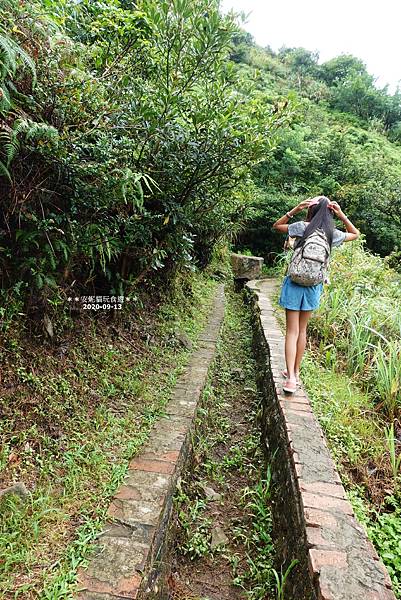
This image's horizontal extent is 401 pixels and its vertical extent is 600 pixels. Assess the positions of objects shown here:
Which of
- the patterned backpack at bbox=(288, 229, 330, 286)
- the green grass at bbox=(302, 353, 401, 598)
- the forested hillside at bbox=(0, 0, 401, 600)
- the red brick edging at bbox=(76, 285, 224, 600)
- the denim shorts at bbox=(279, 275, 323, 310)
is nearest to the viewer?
the red brick edging at bbox=(76, 285, 224, 600)

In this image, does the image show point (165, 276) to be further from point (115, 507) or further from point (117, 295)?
point (115, 507)

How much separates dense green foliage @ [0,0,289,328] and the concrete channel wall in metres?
1.60

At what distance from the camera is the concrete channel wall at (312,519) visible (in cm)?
129

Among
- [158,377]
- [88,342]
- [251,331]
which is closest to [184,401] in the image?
[158,377]

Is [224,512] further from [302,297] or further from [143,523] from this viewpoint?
[302,297]

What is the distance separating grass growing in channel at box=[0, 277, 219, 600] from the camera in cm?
130

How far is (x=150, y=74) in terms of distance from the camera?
2.76m

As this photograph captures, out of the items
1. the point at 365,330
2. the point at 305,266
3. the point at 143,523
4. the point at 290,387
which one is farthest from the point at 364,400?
the point at 143,523

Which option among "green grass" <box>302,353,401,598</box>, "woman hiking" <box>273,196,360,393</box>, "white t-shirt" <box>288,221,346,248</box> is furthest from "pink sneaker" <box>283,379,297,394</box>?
"white t-shirt" <box>288,221,346,248</box>

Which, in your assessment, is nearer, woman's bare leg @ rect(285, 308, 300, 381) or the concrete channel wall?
the concrete channel wall

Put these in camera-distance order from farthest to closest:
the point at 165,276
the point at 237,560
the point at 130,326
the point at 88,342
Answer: the point at 165,276 < the point at 130,326 < the point at 88,342 < the point at 237,560

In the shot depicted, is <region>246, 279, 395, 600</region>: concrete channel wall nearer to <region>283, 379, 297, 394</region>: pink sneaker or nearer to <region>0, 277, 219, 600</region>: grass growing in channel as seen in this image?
<region>283, 379, 297, 394</region>: pink sneaker

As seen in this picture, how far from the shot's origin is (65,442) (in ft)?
6.09

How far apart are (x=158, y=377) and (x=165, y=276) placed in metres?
1.45
